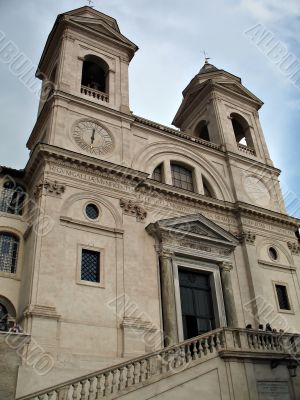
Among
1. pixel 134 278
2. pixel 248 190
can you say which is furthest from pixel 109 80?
pixel 134 278

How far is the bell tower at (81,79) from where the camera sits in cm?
1778

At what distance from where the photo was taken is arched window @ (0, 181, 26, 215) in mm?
16688

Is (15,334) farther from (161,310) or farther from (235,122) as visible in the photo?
(235,122)

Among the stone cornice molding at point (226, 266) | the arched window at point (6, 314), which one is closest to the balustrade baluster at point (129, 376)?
the arched window at point (6, 314)

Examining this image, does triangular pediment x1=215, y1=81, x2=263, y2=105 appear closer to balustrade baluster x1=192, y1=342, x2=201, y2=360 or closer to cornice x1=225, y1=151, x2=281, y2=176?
cornice x1=225, y1=151, x2=281, y2=176

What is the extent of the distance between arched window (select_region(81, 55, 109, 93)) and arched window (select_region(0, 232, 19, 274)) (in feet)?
29.5

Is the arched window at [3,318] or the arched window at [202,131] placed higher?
the arched window at [202,131]

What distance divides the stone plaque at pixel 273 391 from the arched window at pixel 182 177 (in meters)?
9.72

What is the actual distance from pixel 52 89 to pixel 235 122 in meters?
12.3

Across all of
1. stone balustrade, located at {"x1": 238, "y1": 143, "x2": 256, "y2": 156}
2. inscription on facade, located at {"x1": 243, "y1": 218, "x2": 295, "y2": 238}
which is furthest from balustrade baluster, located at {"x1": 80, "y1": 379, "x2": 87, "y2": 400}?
stone balustrade, located at {"x1": 238, "y1": 143, "x2": 256, "y2": 156}

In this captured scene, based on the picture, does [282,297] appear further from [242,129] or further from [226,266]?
[242,129]

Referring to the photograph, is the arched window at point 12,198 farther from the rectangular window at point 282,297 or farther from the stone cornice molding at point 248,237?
the rectangular window at point 282,297

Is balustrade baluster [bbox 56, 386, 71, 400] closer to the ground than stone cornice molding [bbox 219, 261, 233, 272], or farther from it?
closer to the ground

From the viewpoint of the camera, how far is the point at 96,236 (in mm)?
15531
